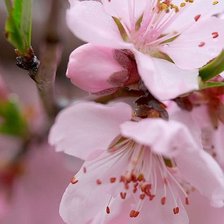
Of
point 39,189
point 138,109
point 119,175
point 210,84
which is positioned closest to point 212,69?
point 210,84

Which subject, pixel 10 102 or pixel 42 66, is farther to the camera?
pixel 10 102

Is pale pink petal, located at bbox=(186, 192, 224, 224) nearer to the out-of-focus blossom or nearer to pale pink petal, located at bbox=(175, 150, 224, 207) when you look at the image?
the out-of-focus blossom

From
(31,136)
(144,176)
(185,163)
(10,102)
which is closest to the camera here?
(185,163)

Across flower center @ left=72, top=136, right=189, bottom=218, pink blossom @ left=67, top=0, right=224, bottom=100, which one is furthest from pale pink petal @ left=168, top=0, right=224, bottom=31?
flower center @ left=72, top=136, right=189, bottom=218

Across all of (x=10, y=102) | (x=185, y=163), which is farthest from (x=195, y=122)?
(x=10, y=102)

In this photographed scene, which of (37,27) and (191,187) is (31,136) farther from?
(191,187)

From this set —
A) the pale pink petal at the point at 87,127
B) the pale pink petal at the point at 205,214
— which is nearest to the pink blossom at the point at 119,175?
the pale pink petal at the point at 87,127

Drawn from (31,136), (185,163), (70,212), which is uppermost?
(185,163)
